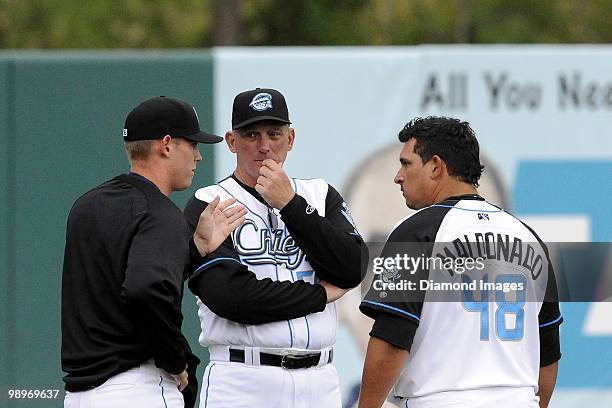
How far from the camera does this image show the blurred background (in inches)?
227

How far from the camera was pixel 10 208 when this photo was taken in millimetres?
5754

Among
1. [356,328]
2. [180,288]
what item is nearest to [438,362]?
[180,288]

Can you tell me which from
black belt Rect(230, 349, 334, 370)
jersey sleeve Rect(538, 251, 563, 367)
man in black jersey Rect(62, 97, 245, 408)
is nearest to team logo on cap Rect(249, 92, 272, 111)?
man in black jersey Rect(62, 97, 245, 408)

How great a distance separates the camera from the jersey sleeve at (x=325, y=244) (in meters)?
3.77

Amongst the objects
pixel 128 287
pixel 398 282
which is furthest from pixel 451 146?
pixel 128 287

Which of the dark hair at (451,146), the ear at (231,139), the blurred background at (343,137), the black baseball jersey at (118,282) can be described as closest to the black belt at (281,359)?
the black baseball jersey at (118,282)

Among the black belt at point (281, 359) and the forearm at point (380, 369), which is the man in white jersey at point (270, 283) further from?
the forearm at point (380, 369)

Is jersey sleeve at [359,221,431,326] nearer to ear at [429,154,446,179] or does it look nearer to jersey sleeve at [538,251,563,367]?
ear at [429,154,446,179]

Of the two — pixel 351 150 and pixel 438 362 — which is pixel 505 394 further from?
pixel 351 150

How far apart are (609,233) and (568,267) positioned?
30 cm

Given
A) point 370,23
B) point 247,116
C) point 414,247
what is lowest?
point 414,247

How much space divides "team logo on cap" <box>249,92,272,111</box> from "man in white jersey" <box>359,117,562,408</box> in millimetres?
738

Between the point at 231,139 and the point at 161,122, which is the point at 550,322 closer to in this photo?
the point at 231,139

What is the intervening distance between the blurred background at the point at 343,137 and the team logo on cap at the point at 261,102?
6.04 ft
